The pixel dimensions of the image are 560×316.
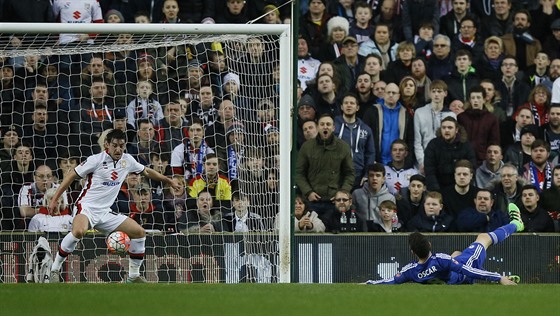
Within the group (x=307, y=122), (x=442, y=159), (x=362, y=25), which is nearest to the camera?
(x=442, y=159)

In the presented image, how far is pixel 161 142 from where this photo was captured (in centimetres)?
1691

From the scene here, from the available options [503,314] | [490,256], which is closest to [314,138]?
[490,256]

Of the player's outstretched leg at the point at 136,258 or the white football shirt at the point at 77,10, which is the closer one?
the player's outstretched leg at the point at 136,258

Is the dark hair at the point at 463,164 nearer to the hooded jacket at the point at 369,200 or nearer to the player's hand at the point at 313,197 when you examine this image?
the hooded jacket at the point at 369,200

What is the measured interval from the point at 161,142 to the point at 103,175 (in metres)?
1.78

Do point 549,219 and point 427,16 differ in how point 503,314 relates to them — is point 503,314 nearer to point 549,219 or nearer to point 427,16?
point 549,219

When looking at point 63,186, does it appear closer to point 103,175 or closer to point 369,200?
point 103,175

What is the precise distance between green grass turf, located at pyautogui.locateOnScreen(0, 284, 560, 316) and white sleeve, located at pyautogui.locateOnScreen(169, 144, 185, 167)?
4.35m

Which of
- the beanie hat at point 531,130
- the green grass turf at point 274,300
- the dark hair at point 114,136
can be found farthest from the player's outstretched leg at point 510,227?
the dark hair at point 114,136

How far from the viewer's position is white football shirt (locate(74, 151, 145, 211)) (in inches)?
598

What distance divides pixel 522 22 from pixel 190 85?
555cm

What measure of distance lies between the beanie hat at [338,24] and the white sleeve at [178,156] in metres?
3.29

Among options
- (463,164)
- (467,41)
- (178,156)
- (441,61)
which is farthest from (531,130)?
(178,156)

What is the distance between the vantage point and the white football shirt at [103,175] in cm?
1518
